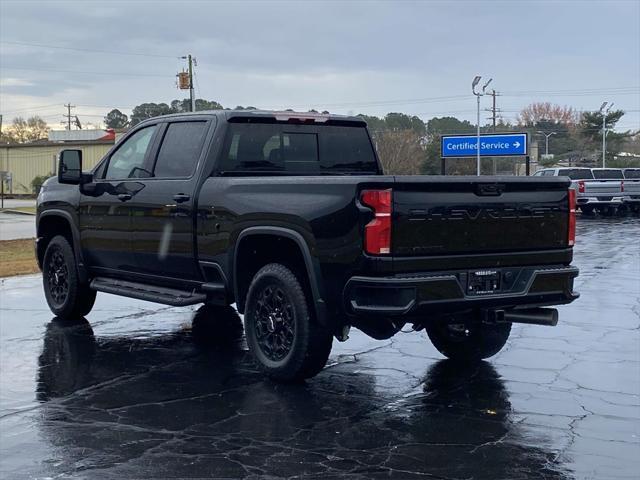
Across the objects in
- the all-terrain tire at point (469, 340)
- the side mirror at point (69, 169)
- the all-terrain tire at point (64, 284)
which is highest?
the side mirror at point (69, 169)

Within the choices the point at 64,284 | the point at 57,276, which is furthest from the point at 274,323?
the point at 57,276

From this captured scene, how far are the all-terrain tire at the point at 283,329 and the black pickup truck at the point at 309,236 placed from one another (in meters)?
0.01

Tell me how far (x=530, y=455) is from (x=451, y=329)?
2.50 m

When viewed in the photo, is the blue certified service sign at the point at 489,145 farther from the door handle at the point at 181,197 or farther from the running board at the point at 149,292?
the door handle at the point at 181,197

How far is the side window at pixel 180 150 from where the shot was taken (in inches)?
298

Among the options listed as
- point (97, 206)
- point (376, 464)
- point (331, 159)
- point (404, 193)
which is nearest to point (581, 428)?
point (376, 464)

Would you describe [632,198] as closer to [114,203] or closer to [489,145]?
[489,145]

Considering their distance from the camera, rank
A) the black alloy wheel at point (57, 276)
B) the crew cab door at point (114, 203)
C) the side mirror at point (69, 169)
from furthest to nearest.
Answer: 1. the black alloy wheel at point (57, 276)
2. the side mirror at point (69, 169)
3. the crew cab door at point (114, 203)

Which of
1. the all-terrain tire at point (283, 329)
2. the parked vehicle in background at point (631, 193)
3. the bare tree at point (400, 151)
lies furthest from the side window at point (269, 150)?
the bare tree at point (400, 151)

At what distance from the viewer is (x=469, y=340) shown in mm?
7496

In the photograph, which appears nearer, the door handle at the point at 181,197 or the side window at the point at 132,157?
the door handle at the point at 181,197

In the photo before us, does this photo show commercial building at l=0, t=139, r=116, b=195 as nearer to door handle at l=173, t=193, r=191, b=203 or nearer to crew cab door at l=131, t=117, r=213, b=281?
crew cab door at l=131, t=117, r=213, b=281

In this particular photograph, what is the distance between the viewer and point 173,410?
6.00 meters

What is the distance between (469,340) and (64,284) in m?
4.38
